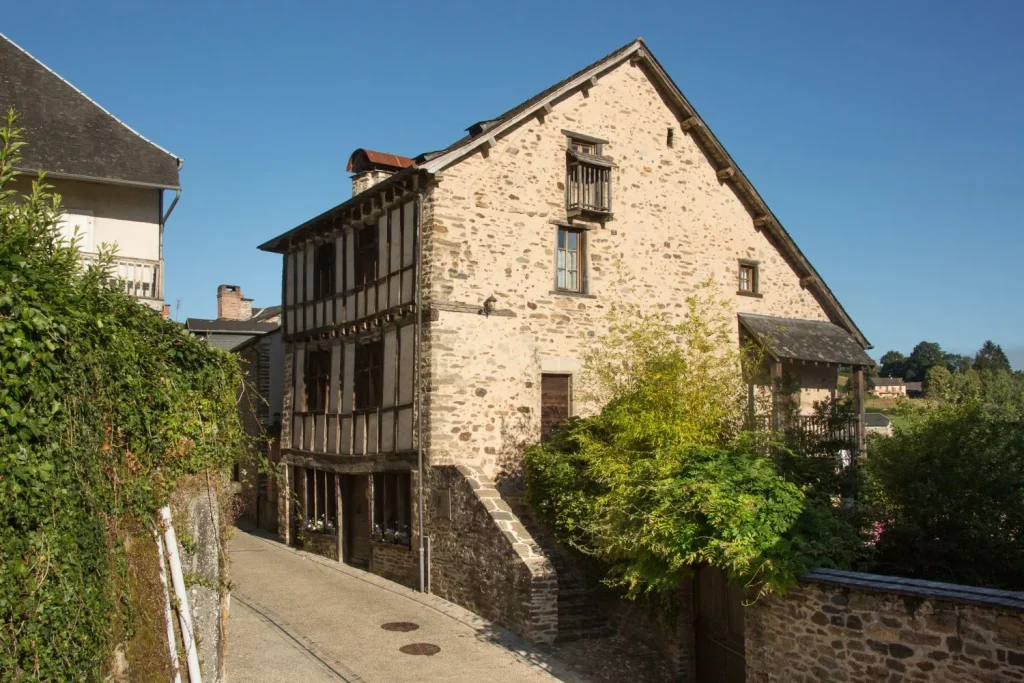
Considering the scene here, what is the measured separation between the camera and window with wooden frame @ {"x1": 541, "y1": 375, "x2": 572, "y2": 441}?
15812mm

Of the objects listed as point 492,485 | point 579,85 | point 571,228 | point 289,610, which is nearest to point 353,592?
point 289,610

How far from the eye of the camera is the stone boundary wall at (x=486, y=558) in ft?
40.3

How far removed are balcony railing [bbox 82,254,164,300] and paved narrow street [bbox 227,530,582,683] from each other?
511cm

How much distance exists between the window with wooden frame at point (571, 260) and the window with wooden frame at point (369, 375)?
3.55m

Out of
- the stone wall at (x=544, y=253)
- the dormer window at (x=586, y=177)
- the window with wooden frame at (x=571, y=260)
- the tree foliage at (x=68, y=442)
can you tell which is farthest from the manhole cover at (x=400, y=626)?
the dormer window at (x=586, y=177)

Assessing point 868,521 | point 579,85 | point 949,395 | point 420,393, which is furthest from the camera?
point 579,85

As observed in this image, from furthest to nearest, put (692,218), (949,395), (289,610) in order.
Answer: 1. (692,218)
2. (289,610)
3. (949,395)

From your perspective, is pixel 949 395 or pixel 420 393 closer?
pixel 949 395

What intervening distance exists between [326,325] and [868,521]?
11.2 m

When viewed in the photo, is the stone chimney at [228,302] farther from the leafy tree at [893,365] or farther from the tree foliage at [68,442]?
the leafy tree at [893,365]

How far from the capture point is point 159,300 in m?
14.2

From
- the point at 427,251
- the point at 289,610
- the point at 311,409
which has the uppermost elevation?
the point at 427,251

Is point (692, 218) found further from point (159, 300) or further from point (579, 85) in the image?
Answer: point (159, 300)

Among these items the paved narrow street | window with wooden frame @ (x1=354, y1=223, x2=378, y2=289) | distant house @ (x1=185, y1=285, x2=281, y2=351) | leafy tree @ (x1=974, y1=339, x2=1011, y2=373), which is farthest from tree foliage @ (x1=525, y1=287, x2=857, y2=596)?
leafy tree @ (x1=974, y1=339, x2=1011, y2=373)
